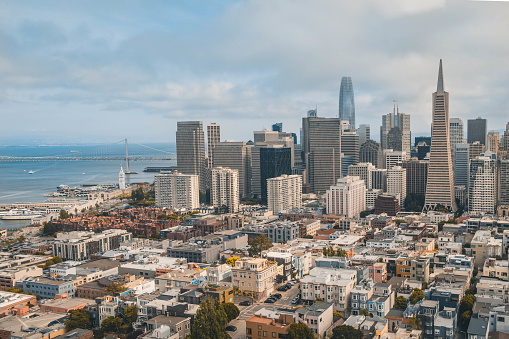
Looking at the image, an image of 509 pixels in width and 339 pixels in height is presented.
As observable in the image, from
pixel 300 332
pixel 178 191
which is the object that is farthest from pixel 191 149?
pixel 300 332

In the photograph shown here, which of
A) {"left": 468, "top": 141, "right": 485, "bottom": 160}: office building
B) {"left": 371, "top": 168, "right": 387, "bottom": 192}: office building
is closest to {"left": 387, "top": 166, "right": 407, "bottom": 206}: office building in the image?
{"left": 371, "top": 168, "right": 387, "bottom": 192}: office building

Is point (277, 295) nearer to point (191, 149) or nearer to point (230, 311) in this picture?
point (230, 311)

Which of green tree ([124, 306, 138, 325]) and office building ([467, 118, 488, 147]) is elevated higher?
office building ([467, 118, 488, 147])

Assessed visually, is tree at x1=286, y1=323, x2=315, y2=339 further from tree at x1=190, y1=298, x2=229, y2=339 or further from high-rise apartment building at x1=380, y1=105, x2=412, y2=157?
high-rise apartment building at x1=380, y1=105, x2=412, y2=157

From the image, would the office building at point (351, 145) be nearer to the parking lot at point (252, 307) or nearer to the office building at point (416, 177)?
the office building at point (416, 177)

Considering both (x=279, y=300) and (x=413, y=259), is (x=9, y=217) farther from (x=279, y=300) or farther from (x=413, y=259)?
(x=413, y=259)
